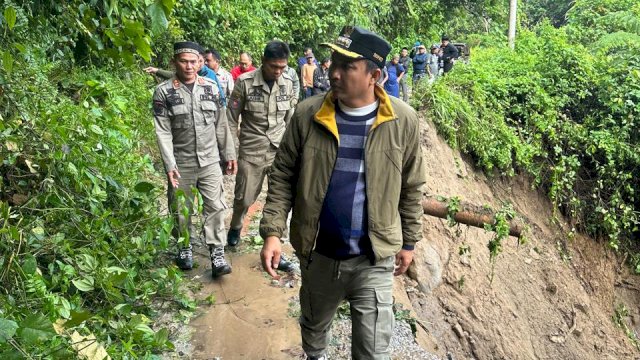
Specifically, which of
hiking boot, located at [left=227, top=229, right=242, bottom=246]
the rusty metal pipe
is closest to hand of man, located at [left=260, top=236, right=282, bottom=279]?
hiking boot, located at [left=227, top=229, right=242, bottom=246]

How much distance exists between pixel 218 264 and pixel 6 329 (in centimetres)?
282

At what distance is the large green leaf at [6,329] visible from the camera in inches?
85.0

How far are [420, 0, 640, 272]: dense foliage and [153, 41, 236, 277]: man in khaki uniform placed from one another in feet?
19.5

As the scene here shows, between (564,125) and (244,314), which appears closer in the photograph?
(244,314)

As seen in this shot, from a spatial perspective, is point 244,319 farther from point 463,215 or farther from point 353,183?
point 463,215

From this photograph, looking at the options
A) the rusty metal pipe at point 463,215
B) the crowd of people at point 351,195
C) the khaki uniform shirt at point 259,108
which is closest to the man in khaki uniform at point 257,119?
the khaki uniform shirt at point 259,108

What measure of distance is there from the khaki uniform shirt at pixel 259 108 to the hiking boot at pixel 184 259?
1.02 metres

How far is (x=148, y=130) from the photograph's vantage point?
8.31 meters

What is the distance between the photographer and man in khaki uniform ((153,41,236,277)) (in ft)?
15.7

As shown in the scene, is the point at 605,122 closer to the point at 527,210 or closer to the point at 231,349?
the point at 527,210

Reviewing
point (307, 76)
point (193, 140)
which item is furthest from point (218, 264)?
point (307, 76)

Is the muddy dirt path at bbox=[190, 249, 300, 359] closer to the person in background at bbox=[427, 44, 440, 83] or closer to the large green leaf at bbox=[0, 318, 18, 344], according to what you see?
the large green leaf at bbox=[0, 318, 18, 344]

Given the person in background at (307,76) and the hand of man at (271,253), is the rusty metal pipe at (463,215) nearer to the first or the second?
the hand of man at (271,253)

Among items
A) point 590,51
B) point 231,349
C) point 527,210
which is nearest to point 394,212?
point 231,349
